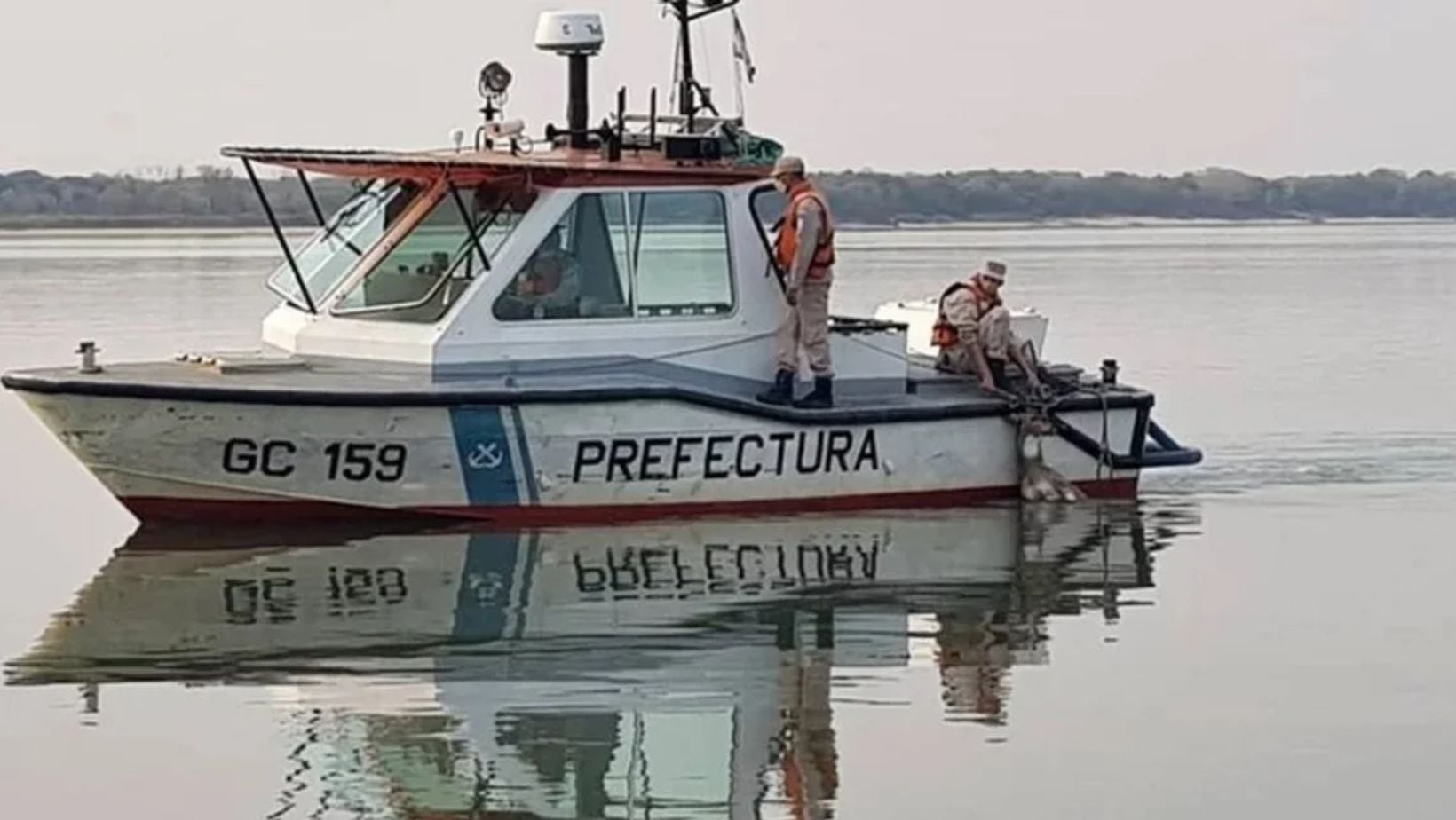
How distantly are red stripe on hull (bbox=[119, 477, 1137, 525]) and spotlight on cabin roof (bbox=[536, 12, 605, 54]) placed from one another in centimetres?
257

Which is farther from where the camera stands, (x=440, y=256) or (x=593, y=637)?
(x=440, y=256)

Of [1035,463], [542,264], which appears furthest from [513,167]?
[1035,463]

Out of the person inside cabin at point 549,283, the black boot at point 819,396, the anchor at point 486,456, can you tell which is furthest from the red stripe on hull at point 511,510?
the person inside cabin at point 549,283

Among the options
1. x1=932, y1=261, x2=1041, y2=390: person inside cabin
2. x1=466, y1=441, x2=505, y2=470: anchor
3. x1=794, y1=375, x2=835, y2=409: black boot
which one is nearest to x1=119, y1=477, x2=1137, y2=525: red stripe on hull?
x1=466, y1=441, x2=505, y2=470: anchor

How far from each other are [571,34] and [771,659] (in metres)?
5.56

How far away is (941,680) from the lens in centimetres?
1168

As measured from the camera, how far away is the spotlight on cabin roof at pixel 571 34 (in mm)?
16797

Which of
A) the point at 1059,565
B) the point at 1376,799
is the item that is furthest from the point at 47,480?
the point at 1376,799

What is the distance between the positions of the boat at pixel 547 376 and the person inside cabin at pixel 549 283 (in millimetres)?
13

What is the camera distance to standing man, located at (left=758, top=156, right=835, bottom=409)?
1597cm

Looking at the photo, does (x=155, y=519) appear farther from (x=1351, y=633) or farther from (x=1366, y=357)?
(x=1366, y=357)

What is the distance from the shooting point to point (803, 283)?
16016 mm

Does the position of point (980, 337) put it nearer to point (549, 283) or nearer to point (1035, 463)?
point (1035, 463)

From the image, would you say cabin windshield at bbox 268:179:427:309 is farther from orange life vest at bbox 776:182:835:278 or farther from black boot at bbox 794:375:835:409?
black boot at bbox 794:375:835:409
